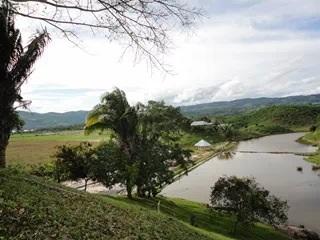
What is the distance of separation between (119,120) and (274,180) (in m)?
30.9

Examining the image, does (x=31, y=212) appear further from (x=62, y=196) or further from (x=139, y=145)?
(x=139, y=145)

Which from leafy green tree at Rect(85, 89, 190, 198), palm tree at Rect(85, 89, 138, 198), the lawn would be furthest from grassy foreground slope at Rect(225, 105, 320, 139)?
palm tree at Rect(85, 89, 138, 198)

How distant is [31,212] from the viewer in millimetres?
11430

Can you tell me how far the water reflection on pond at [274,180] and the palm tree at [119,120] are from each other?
13.8 meters

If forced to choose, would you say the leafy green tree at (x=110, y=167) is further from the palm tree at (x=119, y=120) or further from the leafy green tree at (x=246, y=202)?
the leafy green tree at (x=246, y=202)

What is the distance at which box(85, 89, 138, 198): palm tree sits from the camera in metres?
32.0

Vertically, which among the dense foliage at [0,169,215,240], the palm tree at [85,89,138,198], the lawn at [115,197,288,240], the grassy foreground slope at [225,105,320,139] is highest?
the grassy foreground slope at [225,105,320,139]

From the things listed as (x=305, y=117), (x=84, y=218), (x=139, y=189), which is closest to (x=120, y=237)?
(x=84, y=218)

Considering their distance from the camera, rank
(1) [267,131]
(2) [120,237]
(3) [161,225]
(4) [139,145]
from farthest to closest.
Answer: (1) [267,131] < (4) [139,145] < (3) [161,225] < (2) [120,237]

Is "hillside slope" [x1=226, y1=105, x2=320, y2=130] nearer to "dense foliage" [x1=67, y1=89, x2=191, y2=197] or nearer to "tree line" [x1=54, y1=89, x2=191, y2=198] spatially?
"tree line" [x1=54, y1=89, x2=191, y2=198]

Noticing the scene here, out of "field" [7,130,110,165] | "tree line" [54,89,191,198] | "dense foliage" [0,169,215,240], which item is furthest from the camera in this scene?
"field" [7,130,110,165]

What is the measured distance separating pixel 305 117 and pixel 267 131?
21.8 metres

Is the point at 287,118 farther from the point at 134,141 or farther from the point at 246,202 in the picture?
the point at 246,202

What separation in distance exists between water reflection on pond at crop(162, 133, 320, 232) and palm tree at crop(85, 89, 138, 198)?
45.2 feet
